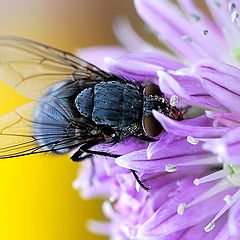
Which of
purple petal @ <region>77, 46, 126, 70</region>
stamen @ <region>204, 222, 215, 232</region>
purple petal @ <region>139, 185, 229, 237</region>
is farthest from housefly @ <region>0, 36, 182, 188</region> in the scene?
purple petal @ <region>77, 46, 126, 70</region>

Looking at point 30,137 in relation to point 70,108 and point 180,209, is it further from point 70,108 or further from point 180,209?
point 180,209

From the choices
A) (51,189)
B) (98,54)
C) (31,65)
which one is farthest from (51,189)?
(31,65)

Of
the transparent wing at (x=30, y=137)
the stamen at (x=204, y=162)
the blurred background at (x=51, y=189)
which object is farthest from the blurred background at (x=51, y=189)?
the stamen at (x=204, y=162)

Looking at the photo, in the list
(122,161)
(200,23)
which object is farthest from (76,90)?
(200,23)

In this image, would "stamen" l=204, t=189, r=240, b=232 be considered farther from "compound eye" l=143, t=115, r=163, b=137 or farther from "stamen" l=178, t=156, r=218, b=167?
"compound eye" l=143, t=115, r=163, b=137

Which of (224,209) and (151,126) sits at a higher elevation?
(151,126)
